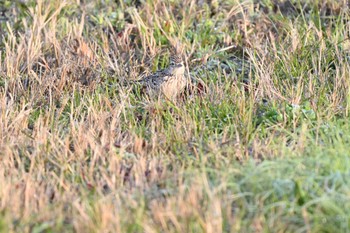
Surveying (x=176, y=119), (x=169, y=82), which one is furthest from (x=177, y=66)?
(x=176, y=119)

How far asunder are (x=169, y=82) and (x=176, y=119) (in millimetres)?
573

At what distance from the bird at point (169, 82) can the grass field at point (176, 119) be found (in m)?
0.11

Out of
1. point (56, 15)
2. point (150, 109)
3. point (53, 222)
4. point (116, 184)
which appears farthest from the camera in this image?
point (56, 15)

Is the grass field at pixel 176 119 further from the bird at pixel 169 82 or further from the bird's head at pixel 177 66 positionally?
the bird's head at pixel 177 66

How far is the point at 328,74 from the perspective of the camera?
7.72 meters

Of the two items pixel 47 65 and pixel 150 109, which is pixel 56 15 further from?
pixel 150 109

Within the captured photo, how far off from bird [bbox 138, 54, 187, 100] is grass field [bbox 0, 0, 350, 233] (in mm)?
107

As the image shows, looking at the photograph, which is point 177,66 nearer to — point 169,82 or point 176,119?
point 169,82

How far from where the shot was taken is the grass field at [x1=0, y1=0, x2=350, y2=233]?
505 centimetres

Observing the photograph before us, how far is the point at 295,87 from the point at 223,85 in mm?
657

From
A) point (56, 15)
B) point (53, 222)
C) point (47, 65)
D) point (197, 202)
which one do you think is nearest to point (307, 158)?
point (197, 202)

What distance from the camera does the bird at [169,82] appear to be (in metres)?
7.55

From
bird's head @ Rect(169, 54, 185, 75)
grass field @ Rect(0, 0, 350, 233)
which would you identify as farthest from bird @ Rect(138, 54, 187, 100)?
grass field @ Rect(0, 0, 350, 233)

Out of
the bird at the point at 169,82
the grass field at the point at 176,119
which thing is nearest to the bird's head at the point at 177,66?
the bird at the point at 169,82
